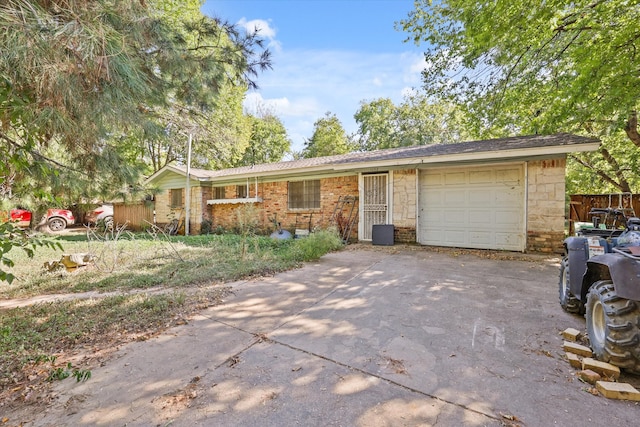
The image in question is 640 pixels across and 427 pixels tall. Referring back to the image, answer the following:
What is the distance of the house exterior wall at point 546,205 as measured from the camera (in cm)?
643

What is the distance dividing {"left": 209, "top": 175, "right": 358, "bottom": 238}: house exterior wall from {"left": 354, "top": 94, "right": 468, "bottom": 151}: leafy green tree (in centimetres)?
1405

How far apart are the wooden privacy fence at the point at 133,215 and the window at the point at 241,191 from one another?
4885mm

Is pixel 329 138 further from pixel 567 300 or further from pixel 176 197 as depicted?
pixel 567 300

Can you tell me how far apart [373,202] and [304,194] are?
2.79m

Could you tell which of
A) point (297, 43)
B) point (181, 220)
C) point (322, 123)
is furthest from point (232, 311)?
point (322, 123)

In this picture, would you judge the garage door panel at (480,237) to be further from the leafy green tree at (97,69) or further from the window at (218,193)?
the window at (218,193)

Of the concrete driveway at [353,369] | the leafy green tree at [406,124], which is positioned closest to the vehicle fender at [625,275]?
the concrete driveway at [353,369]

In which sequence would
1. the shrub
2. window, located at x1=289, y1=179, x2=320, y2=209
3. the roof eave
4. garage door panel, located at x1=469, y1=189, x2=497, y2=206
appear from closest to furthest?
1. the roof eave
2. the shrub
3. garage door panel, located at x1=469, y1=189, x2=497, y2=206
4. window, located at x1=289, y1=179, x2=320, y2=209

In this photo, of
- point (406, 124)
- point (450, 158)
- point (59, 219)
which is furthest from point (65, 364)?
point (406, 124)

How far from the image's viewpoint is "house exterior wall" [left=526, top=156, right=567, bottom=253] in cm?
643

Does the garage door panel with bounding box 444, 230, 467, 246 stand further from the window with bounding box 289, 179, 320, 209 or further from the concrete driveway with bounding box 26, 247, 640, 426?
the window with bounding box 289, 179, 320, 209

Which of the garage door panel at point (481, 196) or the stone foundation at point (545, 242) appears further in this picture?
the garage door panel at point (481, 196)

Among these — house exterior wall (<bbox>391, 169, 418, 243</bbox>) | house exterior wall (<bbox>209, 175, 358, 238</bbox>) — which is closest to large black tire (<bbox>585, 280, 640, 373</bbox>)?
house exterior wall (<bbox>391, 169, 418, 243</bbox>)

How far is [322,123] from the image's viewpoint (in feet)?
84.4
